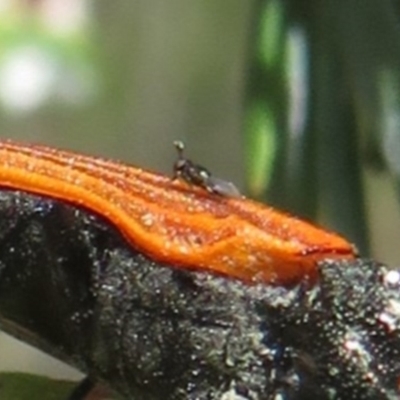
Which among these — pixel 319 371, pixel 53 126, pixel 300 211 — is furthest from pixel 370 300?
pixel 53 126

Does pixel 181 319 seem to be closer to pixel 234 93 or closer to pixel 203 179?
pixel 203 179

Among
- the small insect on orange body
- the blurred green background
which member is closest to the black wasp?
the small insect on orange body

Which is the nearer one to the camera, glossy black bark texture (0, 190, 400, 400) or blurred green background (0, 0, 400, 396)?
glossy black bark texture (0, 190, 400, 400)

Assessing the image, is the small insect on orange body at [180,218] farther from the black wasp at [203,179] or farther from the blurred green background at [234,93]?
the blurred green background at [234,93]

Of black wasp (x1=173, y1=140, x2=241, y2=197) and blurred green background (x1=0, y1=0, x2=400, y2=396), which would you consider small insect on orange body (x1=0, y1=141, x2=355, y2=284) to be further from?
blurred green background (x1=0, y1=0, x2=400, y2=396)

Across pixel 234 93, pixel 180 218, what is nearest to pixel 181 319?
pixel 180 218

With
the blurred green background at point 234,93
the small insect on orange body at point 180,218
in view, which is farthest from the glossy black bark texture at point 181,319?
the blurred green background at point 234,93

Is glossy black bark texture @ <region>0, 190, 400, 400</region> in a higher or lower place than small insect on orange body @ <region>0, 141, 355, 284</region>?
lower

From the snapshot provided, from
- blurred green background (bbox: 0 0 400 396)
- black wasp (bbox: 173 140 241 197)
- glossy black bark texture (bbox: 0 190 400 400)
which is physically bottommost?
glossy black bark texture (bbox: 0 190 400 400)
